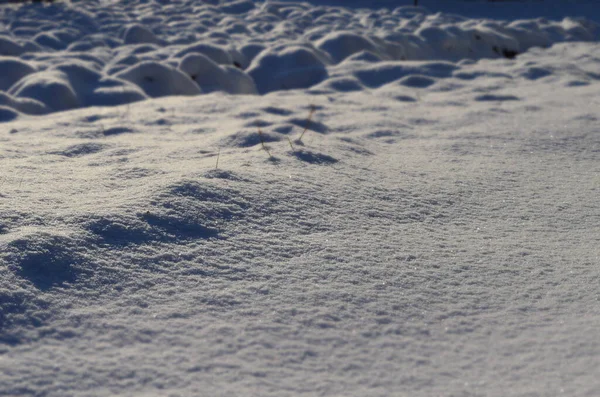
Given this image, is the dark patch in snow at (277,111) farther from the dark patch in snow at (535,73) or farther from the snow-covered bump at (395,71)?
the dark patch in snow at (535,73)

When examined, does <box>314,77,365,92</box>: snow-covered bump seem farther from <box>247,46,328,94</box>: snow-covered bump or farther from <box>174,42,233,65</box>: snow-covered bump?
<box>174,42,233,65</box>: snow-covered bump

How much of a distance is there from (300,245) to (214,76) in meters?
2.60

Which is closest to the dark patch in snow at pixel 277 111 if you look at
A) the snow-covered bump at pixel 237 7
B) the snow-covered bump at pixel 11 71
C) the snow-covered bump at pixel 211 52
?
the snow-covered bump at pixel 211 52

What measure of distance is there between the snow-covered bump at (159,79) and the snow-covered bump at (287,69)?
50 centimetres

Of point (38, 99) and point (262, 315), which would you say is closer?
point (262, 315)

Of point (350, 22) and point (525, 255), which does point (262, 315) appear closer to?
point (525, 255)

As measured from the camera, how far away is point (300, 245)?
1.35 meters

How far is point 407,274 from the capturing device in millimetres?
1253

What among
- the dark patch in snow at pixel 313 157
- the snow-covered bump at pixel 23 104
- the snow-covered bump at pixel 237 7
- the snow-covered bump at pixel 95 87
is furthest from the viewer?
the snow-covered bump at pixel 237 7

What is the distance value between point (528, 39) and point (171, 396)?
5389 mm

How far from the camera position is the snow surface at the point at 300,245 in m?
0.94

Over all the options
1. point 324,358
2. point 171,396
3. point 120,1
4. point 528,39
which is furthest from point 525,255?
point 120,1

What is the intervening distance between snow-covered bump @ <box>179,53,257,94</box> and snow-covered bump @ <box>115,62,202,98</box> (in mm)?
117

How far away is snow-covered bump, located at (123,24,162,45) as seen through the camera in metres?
5.17
